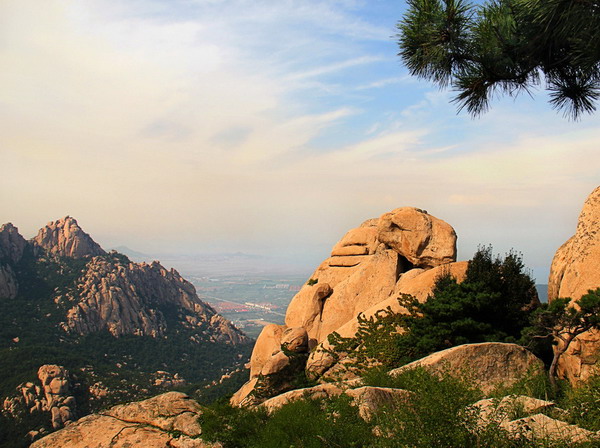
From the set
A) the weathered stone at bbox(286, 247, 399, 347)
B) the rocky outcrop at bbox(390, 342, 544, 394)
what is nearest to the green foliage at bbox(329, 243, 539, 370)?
the rocky outcrop at bbox(390, 342, 544, 394)

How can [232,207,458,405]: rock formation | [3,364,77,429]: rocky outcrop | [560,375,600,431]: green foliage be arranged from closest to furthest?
[560,375,600,431]: green foliage → [232,207,458,405]: rock formation → [3,364,77,429]: rocky outcrop

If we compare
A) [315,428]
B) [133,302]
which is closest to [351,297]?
[315,428]

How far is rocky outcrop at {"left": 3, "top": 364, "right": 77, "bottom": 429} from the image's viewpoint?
53031mm

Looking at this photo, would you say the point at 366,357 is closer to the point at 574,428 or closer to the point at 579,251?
the point at 579,251

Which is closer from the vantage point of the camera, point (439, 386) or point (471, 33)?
point (439, 386)

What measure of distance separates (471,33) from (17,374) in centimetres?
6920

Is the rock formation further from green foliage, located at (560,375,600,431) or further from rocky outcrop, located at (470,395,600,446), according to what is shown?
green foliage, located at (560,375,600,431)

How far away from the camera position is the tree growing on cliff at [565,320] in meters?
11.7

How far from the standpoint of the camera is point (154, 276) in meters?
125

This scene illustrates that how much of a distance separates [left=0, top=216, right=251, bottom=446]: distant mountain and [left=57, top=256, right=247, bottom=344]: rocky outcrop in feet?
0.88

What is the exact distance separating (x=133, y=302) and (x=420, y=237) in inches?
4017

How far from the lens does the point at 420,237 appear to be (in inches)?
854

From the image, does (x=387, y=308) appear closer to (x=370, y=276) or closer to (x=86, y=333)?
(x=370, y=276)

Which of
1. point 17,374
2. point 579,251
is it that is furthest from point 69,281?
point 579,251
